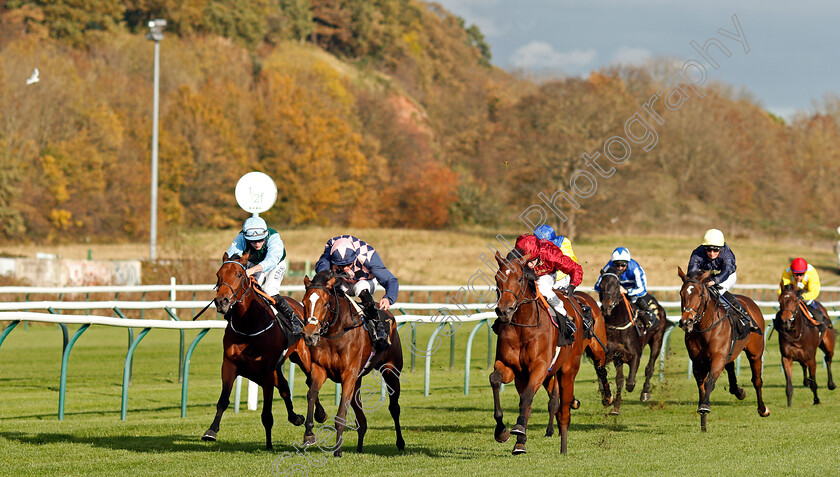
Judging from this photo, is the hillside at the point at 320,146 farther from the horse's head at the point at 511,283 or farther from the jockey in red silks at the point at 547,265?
the horse's head at the point at 511,283

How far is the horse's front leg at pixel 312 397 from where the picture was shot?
6.08 metres

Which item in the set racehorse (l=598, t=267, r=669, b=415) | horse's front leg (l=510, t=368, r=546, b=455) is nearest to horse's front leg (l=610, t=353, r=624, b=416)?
racehorse (l=598, t=267, r=669, b=415)

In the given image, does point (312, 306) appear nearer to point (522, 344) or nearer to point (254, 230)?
point (254, 230)

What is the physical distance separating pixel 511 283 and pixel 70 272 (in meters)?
16.4

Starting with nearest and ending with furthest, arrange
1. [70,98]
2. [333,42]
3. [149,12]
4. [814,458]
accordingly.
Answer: [814,458]
[70,98]
[149,12]
[333,42]

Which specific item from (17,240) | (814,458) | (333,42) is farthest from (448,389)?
(333,42)

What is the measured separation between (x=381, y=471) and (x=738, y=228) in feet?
147

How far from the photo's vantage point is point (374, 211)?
162ft

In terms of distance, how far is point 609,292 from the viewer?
920cm

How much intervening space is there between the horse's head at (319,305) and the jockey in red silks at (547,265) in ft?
4.28

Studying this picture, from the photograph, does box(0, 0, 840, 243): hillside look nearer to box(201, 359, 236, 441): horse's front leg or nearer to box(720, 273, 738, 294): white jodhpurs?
box(720, 273, 738, 294): white jodhpurs

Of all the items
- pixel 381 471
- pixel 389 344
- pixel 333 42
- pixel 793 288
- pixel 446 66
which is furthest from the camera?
pixel 446 66

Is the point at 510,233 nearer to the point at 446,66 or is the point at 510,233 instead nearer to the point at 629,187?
the point at 629,187

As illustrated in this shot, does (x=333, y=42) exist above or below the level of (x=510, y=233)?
above
